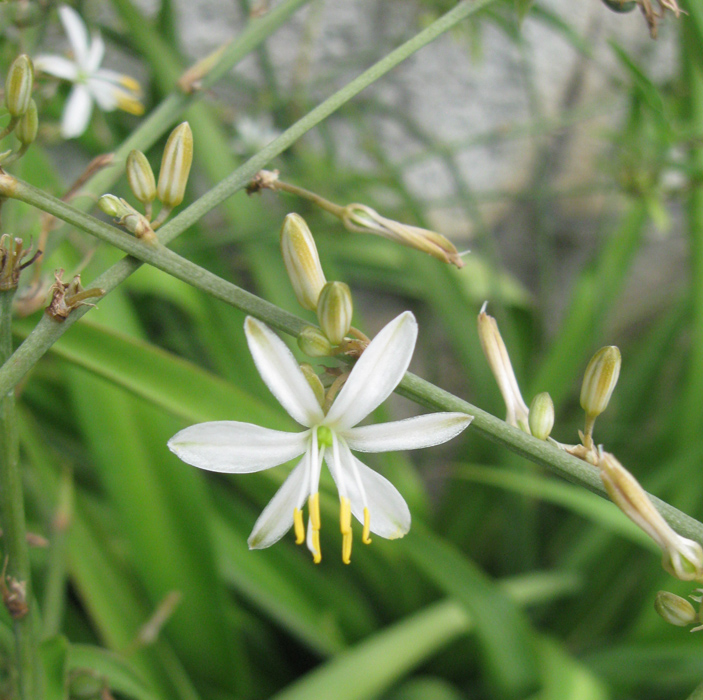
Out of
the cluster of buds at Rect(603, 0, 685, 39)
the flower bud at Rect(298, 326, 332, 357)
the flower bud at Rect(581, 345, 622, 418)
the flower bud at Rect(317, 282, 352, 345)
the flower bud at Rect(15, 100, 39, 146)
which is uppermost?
the cluster of buds at Rect(603, 0, 685, 39)

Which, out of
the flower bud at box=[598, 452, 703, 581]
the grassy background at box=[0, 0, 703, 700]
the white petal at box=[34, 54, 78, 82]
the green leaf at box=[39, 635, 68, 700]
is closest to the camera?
the flower bud at box=[598, 452, 703, 581]

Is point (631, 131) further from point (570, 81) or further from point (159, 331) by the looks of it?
point (159, 331)

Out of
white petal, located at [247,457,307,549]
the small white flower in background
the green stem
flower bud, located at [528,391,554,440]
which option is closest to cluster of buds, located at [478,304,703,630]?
flower bud, located at [528,391,554,440]

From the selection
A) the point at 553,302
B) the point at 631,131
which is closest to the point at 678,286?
the point at 553,302

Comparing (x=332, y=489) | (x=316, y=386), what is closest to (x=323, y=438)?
(x=316, y=386)

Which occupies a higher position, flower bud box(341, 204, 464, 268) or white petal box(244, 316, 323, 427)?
flower bud box(341, 204, 464, 268)

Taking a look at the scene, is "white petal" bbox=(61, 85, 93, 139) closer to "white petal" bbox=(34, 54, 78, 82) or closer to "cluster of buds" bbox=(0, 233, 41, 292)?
"white petal" bbox=(34, 54, 78, 82)
